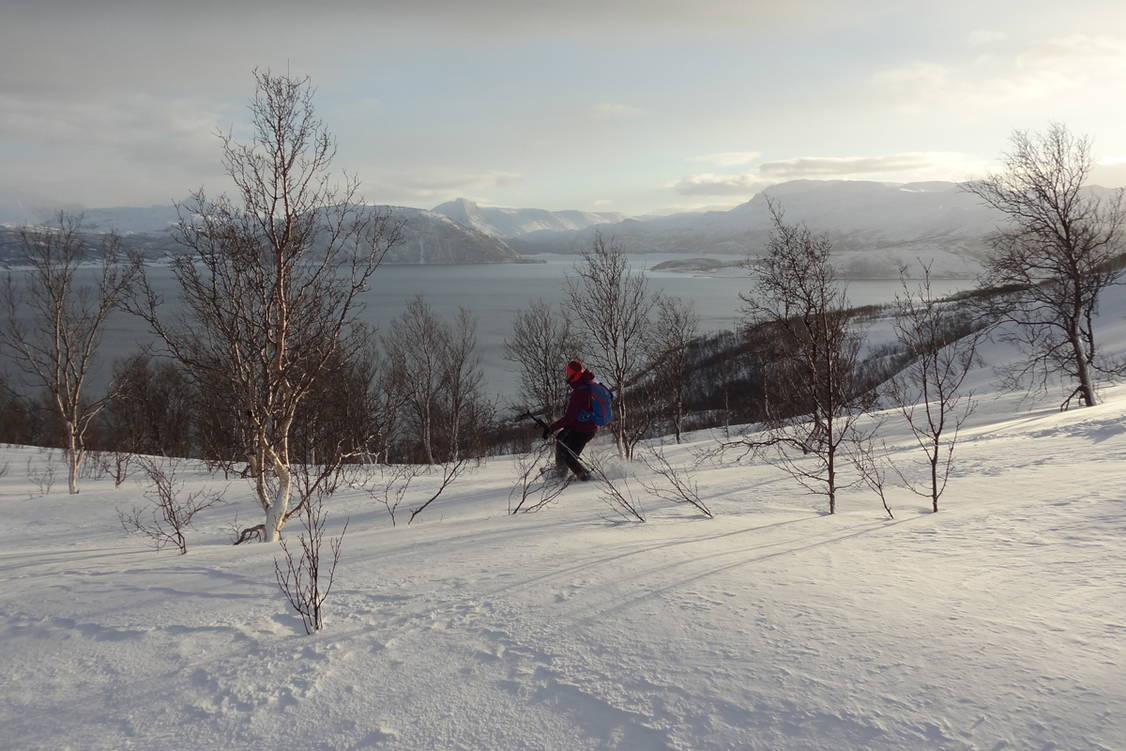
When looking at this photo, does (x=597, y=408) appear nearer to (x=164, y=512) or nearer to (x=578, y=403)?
(x=578, y=403)

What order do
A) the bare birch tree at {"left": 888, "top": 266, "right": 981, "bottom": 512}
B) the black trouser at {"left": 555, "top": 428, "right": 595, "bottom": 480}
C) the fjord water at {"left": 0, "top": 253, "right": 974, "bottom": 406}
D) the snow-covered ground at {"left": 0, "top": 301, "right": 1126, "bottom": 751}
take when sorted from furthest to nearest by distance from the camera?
the fjord water at {"left": 0, "top": 253, "right": 974, "bottom": 406} < the black trouser at {"left": 555, "top": 428, "right": 595, "bottom": 480} < the bare birch tree at {"left": 888, "top": 266, "right": 981, "bottom": 512} < the snow-covered ground at {"left": 0, "top": 301, "right": 1126, "bottom": 751}

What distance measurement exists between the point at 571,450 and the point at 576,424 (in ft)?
1.51

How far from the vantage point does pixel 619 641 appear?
10.6 feet

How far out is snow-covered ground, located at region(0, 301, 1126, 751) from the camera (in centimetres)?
251

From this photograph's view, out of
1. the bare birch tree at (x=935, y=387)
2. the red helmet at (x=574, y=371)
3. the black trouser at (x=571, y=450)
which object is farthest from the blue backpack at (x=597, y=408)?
the bare birch tree at (x=935, y=387)

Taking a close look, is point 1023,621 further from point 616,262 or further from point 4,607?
point 616,262

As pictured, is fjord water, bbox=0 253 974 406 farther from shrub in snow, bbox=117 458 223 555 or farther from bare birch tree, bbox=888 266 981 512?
shrub in snow, bbox=117 458 223 555

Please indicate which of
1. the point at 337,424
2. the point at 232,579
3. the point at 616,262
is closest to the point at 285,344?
the point at 232,579

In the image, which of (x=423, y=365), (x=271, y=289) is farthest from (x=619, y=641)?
(x=423, y=365)

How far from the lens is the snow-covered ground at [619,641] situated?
2.51m

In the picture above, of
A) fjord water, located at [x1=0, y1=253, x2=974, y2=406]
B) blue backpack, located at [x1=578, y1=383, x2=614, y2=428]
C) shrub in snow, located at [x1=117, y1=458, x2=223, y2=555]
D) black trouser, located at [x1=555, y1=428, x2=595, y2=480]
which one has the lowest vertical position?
shrub in snow, located at [x1=117, y1=458, x2=223, y2=555]

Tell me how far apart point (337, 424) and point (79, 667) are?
28770 millimetres

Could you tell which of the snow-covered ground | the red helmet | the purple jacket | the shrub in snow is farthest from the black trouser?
the shrub in snow

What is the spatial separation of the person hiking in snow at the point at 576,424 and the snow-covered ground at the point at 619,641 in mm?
3547
